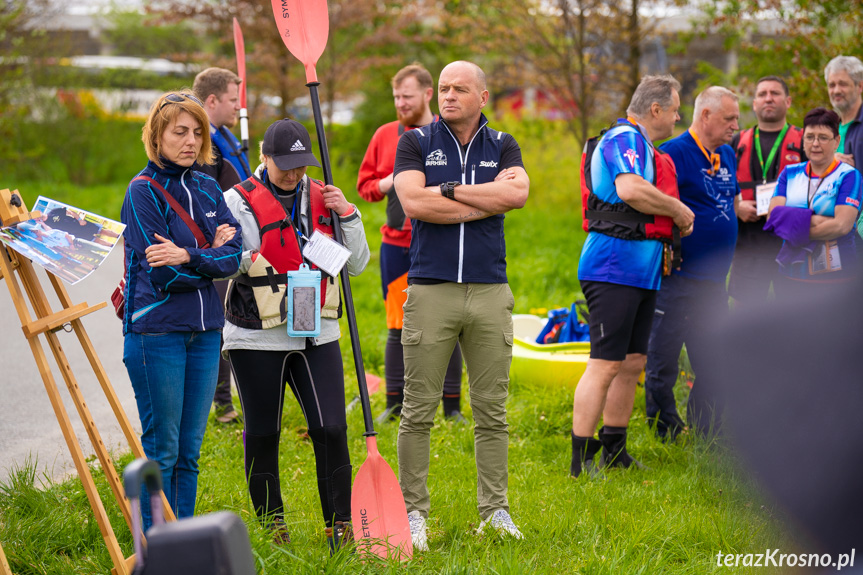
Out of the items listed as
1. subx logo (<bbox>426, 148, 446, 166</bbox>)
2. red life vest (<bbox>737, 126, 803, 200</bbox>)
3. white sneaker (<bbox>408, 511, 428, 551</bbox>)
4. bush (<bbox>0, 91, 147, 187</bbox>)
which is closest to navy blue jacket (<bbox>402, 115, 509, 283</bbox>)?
subx logo (<bbox>426, 148, 446, 166</bbox>)

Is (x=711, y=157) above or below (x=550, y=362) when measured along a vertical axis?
above

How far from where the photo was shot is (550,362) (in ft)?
21.1

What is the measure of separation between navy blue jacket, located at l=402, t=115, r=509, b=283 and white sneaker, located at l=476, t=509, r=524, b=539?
110cm

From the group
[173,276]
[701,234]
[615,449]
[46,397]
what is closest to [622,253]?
[701,234]

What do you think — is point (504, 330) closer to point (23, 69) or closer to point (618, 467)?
point (618, 467)

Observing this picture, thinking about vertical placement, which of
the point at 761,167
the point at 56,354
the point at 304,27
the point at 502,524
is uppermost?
the point at 304,27

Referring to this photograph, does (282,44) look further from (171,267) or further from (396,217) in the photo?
(171,267)

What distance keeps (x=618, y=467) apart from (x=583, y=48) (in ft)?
28.3

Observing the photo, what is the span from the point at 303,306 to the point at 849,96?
14.9ft

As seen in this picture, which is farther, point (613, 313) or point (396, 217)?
point (396, 217)

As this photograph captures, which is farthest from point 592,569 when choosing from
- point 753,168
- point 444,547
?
point 753,168

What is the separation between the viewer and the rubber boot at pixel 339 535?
12.0 feet

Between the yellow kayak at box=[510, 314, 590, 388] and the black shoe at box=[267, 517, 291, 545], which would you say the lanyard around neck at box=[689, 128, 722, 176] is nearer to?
the yellow kayak at box=[510, 314, 590, 388]

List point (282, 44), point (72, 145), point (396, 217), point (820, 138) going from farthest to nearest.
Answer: point (72, 145), point (282, 44), point (396, 217), point (820, 138)
